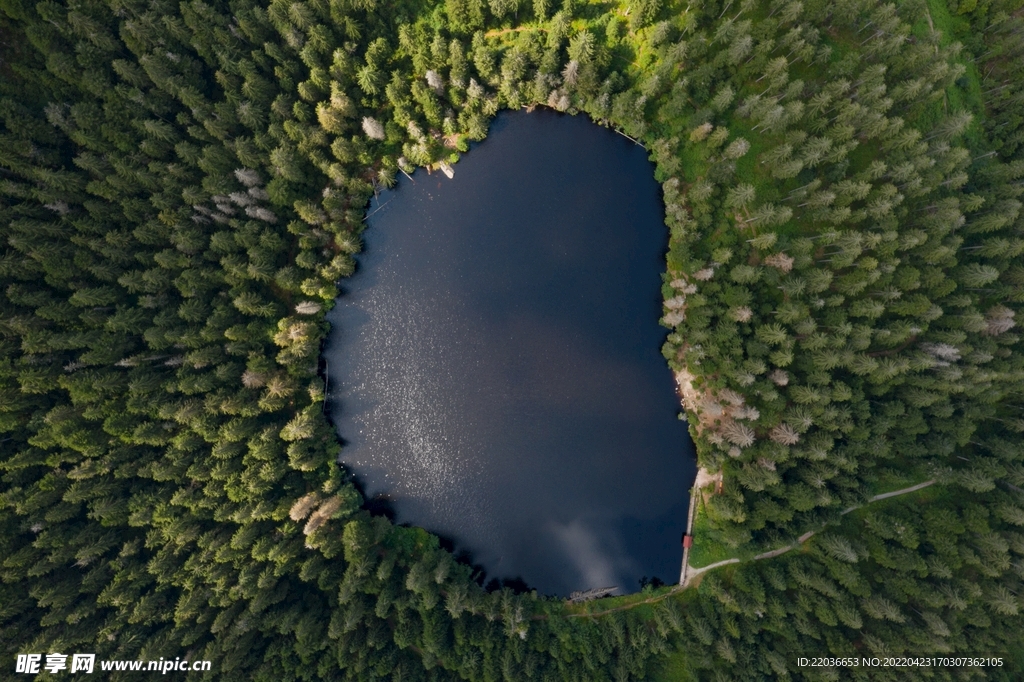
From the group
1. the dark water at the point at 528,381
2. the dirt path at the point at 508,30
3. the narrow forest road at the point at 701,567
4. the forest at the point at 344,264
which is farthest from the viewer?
the dark water at the point at 528,381

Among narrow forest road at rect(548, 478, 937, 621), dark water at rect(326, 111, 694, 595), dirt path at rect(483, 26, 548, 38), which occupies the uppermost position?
dirt path at rect(483, 26, 548, 38)

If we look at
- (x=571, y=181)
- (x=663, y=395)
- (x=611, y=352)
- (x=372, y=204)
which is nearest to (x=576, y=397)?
(x=611, y=352)

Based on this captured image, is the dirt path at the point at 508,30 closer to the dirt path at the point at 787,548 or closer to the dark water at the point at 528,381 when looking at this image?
the dark water at the point at 528,381

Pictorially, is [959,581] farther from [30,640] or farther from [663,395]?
[30,640]

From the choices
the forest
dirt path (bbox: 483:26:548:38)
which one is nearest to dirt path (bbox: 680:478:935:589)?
the forest

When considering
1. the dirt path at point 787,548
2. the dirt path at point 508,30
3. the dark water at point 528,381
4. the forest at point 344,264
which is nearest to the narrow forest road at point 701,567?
the dirt path at point 787,548

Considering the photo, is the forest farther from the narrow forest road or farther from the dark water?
the dark water
